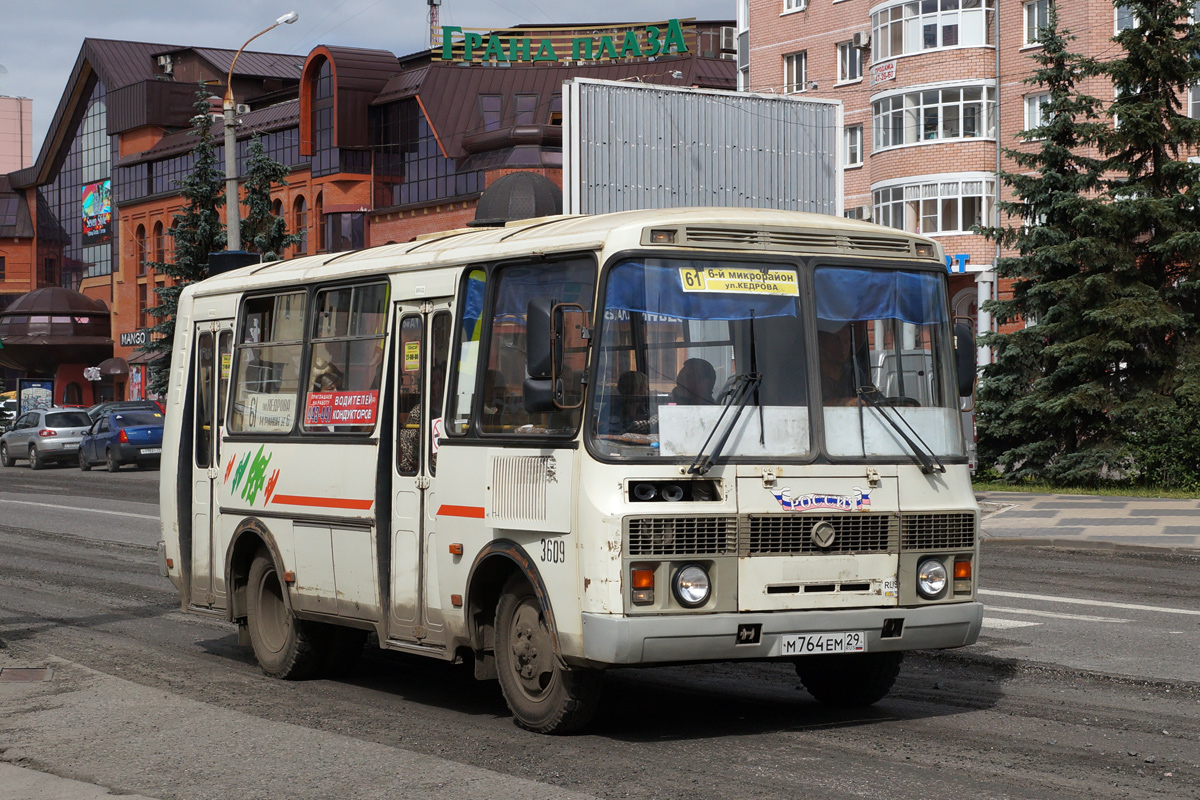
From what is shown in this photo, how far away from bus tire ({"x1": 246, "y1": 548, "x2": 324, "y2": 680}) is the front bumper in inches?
133

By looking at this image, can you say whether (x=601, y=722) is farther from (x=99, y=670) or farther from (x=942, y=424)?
(x=99, y=670)

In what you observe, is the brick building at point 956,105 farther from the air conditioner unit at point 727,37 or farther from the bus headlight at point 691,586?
the bus headlight at point 691,586

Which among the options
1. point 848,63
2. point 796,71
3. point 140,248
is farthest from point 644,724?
point 140,248

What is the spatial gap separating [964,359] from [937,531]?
989mm

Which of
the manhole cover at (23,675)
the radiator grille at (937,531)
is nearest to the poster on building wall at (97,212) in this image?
the manhole cover at (23,675)

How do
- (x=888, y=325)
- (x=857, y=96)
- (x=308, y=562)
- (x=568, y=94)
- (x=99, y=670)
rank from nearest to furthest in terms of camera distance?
1. (x=888, y=325)
2. (x=308, y=562)
3. (x=99, y=670)
4. (x=568, y=94)
5. (x=857, y=96)

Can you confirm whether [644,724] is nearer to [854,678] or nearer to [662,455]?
[854,678]

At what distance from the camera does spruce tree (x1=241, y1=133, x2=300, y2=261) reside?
147 feet

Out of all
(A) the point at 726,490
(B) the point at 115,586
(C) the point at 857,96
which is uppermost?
(C) the point at 857,96

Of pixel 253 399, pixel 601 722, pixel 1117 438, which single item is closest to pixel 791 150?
pixel 1117 438

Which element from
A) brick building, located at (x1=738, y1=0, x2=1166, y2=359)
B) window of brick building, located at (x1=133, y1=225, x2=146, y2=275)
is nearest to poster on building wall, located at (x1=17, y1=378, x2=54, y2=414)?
window of brick building, located at (x1=133, y1=225, x2=146, y2=275)

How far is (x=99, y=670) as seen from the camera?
10875mm

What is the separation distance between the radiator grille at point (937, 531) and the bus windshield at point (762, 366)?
0.33 m

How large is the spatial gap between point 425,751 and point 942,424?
3.14 m
